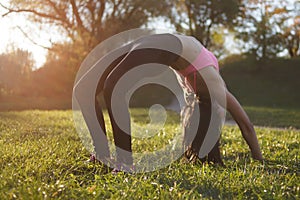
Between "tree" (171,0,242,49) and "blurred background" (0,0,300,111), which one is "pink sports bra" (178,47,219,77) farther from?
"tree" (171,0,242,49)

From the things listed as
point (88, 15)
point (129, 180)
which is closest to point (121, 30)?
point (88, 15)

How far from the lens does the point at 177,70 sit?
3.69 meters

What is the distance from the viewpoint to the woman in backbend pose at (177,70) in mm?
3010

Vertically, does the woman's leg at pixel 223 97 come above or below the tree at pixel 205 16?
below

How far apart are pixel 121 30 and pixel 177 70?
19.2 metres

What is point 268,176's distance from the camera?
3.06 meters

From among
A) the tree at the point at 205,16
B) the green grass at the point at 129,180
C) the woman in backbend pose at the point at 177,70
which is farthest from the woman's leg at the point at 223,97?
the tree at the point at 205,16

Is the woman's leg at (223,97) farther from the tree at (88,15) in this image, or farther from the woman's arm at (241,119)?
the tree at (88,15)

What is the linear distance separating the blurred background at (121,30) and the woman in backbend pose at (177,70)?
1424 cm

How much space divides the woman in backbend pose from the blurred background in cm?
1424

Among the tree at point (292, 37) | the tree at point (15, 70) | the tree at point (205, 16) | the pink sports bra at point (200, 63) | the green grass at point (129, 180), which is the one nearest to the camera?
the green grass at point (129, 180)

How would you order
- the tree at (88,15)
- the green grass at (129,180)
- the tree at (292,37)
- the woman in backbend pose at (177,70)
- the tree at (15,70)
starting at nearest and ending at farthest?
the green grass at (129,180), the woman in backbend pose at (177,70), the tree at (15,70), the tree at (88,15), the tree at (292,37)

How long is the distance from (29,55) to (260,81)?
12.6 m

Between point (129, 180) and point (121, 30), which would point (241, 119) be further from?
point (121, 30)
